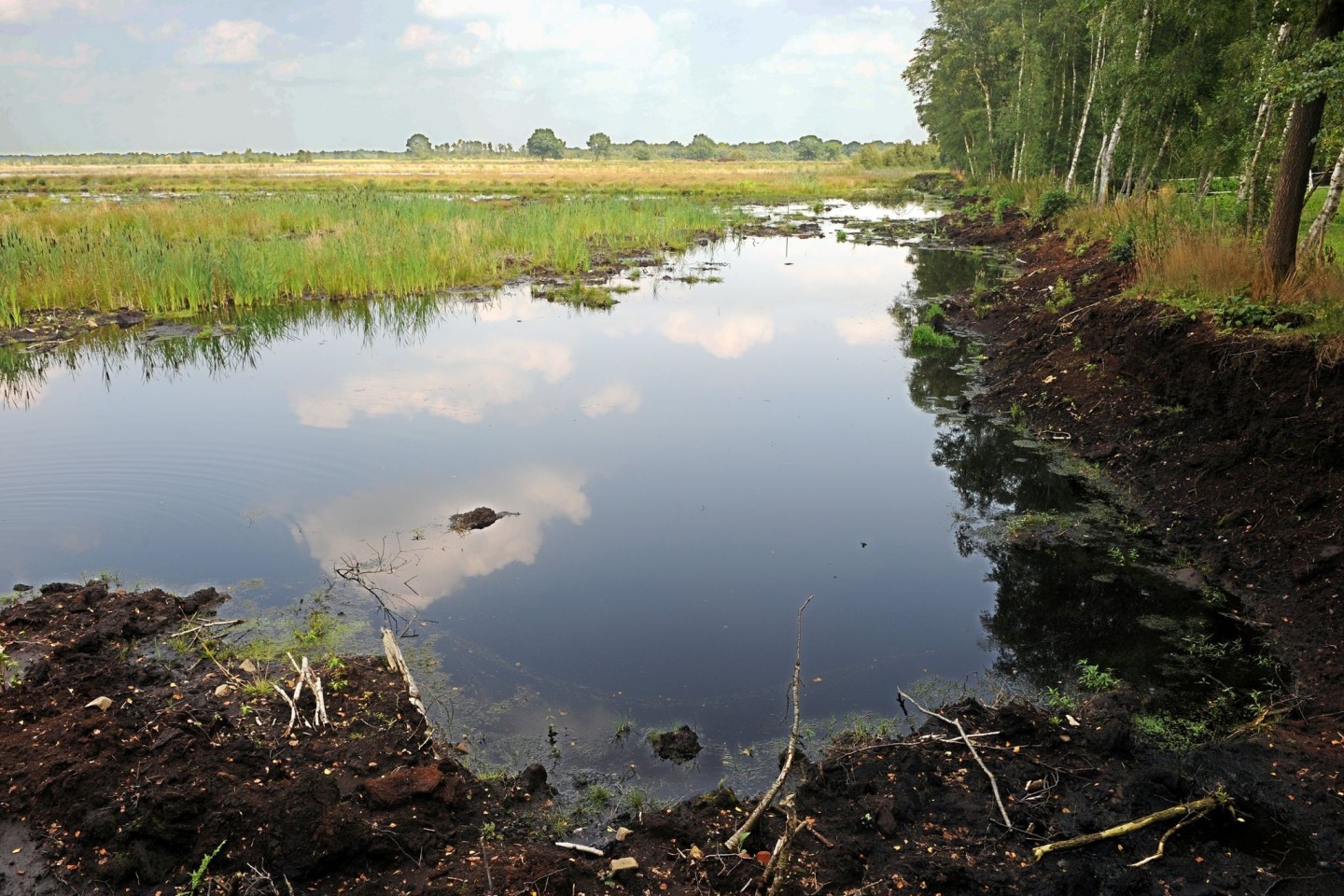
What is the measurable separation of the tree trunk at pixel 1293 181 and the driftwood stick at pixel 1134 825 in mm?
6981

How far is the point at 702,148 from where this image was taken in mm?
141125

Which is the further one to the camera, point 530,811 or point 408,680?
point 408,680

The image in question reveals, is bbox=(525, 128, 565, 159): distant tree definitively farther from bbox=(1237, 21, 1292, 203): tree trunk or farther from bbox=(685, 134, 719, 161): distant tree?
bbox=(1237, 21, 1292, 203): tree trunk

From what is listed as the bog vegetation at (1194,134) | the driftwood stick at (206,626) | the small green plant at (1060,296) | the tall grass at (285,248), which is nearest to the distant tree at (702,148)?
the bog vegetation at (1194,134)

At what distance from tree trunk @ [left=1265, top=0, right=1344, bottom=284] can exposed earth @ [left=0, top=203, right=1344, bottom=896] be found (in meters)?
4.12

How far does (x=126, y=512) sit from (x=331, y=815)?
19.7 feet

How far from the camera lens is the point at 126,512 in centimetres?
811

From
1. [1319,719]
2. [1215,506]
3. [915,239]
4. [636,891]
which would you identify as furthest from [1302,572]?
[915,239]

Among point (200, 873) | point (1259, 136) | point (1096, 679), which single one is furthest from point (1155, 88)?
point (200, 873)

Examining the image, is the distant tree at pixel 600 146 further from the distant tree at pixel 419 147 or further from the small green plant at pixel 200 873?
the small green plant at pixel 200 873

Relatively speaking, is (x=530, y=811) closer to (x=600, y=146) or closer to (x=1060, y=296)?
(x=1060, y=296)

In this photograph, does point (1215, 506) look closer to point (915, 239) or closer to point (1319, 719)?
point (1319, 719)

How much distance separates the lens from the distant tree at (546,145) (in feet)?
443

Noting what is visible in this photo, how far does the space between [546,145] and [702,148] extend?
25780mm
